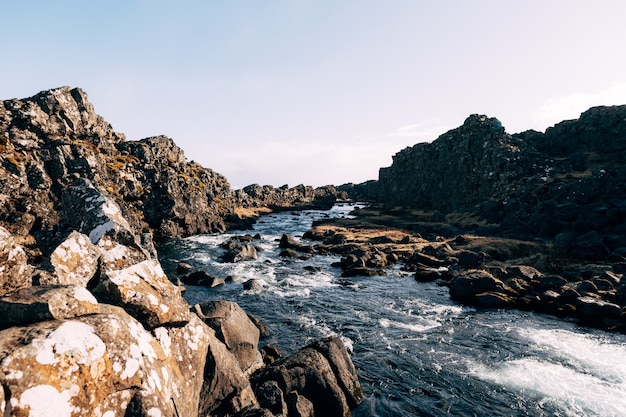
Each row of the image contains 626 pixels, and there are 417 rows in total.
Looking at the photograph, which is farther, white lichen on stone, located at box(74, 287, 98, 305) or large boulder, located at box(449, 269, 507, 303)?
large boulder, located at box(449, 269, 507, 303)

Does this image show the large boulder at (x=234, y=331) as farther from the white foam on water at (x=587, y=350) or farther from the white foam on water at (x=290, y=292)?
the white foam on water at (x=587, y=350)

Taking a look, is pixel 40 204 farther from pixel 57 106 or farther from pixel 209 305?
pixel 209 305

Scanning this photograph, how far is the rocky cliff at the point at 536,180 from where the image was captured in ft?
197

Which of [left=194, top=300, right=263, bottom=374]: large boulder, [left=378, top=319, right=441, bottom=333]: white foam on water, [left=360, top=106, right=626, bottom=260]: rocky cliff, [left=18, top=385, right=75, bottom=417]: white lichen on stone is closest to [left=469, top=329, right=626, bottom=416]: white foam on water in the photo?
[left=378, top=319, right=441, bottom=333]: white foam on water

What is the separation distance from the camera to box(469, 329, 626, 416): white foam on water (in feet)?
59.7

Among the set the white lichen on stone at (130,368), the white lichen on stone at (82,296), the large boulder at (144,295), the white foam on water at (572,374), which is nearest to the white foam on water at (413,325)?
the white foam on water at (572,374)

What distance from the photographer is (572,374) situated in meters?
21.1

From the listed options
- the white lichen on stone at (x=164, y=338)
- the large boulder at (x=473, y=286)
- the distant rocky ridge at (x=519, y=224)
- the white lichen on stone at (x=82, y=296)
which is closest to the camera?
the white lichen on stone at (x=82, y=296)

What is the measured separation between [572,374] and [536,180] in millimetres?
88690

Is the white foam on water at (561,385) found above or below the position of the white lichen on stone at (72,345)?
below

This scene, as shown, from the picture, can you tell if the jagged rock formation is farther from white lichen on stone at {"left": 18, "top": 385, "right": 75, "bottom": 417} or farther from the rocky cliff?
the rocky cliff

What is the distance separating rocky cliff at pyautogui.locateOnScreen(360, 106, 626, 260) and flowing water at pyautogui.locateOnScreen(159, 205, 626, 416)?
28129mm

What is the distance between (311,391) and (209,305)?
374 inches

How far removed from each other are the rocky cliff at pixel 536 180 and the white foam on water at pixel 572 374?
29124mm
